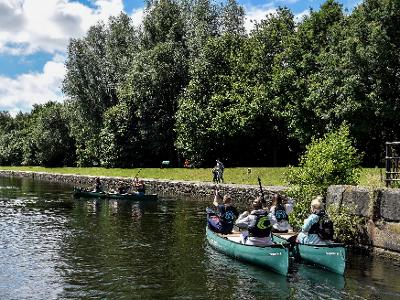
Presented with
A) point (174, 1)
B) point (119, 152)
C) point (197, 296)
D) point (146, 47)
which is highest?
point (174, 1)

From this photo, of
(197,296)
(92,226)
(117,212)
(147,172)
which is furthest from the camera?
(147,172)

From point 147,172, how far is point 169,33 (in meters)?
19.6

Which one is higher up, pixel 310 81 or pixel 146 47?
pixel 146 47

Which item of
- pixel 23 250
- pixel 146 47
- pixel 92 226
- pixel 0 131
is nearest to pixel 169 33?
pixel 146 47

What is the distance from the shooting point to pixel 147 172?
5984 cm

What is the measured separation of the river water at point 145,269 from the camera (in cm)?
1502

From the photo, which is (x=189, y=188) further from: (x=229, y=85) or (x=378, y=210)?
(x=378, y=210)

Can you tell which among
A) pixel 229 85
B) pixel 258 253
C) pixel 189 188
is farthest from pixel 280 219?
pixel 229 85

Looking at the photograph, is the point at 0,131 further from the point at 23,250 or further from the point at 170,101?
the point at 23,250

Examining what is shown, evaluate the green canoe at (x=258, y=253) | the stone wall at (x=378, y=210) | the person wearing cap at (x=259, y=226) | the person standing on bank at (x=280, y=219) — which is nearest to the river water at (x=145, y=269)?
the green canoe at (x=258, y=253)

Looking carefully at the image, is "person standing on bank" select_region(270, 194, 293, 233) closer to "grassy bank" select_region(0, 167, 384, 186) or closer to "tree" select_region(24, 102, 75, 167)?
"grassy bank" select_region(0, 167, 384, 186)

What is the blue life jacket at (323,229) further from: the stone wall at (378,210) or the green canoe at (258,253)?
the stone wall at (378,210)

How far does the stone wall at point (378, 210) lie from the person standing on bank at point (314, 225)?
9.21 ft

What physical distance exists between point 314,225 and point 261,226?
180 cm
